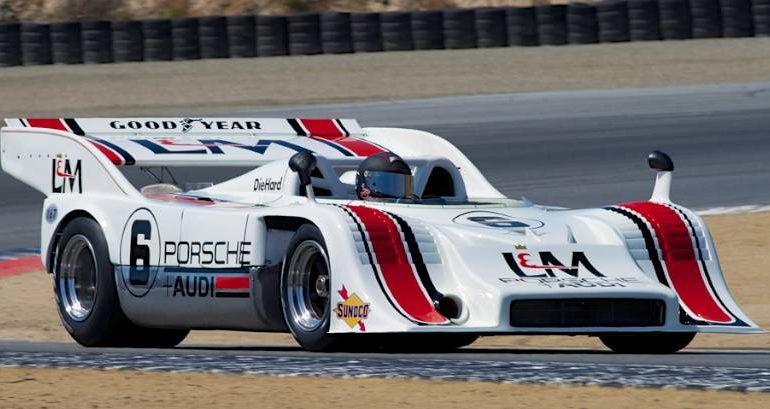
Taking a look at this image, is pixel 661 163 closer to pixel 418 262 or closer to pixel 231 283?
pixel 418 262

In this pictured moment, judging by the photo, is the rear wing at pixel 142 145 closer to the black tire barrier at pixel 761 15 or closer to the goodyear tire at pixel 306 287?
the goodyear tire at pixel 306 287

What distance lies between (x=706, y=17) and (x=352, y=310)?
1761cm

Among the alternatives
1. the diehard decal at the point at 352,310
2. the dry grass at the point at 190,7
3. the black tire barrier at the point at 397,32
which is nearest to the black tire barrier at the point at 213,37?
the black tire barrier at the point at 397,32

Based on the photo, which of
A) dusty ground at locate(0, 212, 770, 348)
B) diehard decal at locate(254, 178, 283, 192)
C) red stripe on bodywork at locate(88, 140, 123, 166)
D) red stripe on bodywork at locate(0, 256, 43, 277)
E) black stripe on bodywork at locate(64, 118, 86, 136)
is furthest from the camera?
red stripe on bodywork at locate(0, 256, 43, 277)

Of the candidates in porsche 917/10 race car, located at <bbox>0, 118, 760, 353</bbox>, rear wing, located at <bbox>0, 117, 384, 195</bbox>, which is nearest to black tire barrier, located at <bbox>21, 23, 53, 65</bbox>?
rear wing, located at <bbox>0, 117, 384, 195</bbox>

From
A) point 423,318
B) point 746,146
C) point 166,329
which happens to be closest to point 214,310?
point 166,329

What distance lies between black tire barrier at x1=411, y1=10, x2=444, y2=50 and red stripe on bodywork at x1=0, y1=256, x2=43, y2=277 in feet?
39.5

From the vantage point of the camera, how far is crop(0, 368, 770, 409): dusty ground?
5.81m

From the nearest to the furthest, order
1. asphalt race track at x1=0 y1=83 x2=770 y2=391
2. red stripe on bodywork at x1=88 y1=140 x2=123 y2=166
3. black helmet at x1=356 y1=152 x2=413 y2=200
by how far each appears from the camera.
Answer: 1. asphalt race track at x1=0 y1=83 x2=770 y2=391
2. black helmet at x1=356 y1=152 x2=413 y2=200
3. red stripe on bodywork at x1=88 y1=140 x2=123 y2=166

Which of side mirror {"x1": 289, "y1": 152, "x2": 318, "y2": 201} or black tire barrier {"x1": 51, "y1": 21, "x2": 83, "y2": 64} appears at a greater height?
black tire barrier {"x1": 51, "y1": 21, "x2": 83, "y2": 64}

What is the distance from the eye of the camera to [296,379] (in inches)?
257

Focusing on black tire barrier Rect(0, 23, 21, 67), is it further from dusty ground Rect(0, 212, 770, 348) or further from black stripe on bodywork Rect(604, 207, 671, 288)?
black stripe on bodywork Rect(604, 207, 671, 288)

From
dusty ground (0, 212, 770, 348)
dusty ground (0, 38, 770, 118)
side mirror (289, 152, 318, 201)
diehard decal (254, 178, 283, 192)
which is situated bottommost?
dusty ground (0, 212, 770, 348)

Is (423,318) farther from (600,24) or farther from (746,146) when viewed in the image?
(600,24)
